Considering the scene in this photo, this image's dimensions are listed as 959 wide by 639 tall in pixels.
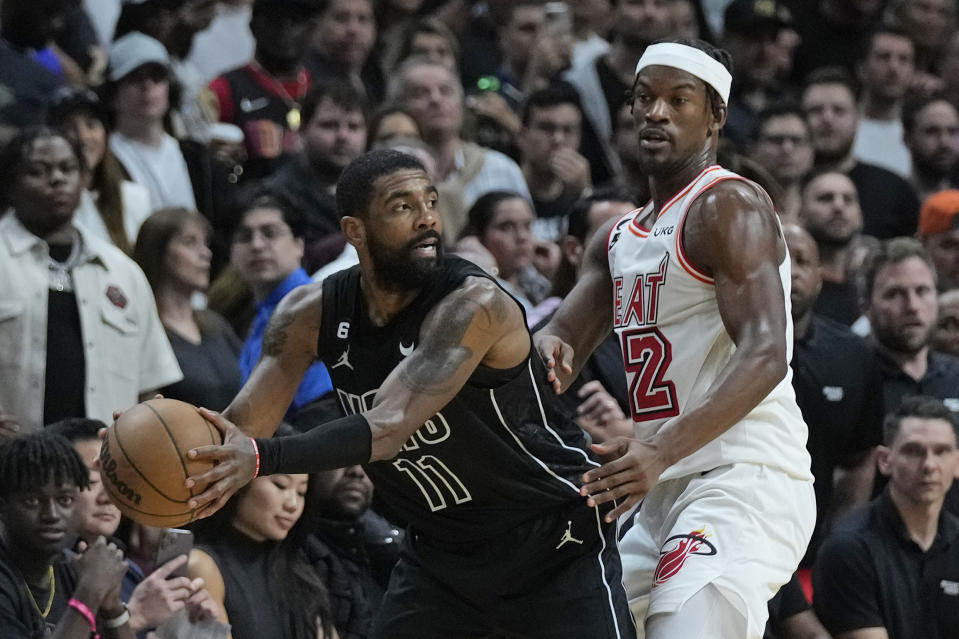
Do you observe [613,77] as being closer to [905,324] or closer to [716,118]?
[905,324]

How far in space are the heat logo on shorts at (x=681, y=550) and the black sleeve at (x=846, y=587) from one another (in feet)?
Result: 8.81

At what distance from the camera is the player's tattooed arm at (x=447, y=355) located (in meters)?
4.80

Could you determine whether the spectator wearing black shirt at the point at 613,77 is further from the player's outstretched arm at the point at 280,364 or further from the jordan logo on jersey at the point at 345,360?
the jordan logo on jersey at the point at 345,360

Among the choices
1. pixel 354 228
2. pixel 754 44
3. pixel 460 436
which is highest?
pixel 754 44

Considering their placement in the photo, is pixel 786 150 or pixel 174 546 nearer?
pixel 174 546

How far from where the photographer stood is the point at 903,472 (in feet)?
25.3

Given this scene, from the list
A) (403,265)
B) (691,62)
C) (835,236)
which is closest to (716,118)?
(691,62)

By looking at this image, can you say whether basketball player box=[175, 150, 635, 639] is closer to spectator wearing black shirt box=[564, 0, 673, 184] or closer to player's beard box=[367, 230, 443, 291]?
player's beard box=[367, 230, 443, 291]

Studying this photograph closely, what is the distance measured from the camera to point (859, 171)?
1135cm

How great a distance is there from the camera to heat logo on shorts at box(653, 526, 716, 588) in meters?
5.07

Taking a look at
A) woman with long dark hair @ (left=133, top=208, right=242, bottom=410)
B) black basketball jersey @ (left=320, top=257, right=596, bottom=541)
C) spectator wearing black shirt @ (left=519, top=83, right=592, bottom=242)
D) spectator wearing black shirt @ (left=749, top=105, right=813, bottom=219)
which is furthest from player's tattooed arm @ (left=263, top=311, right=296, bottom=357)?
spectator wearing black shirt @ (left=749, top=105, right=813, bottom=219)

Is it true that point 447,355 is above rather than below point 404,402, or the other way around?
above

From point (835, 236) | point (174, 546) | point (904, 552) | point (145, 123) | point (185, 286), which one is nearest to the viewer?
point (174, 546)

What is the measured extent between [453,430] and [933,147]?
7510 mm
